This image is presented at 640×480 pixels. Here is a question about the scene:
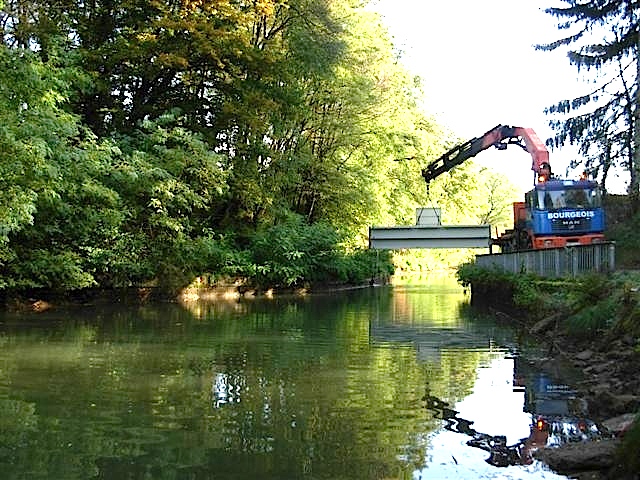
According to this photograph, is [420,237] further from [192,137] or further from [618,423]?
[618,423]

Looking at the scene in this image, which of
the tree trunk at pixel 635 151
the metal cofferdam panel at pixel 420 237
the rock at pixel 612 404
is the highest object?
the tree trunk at pixel 635 151

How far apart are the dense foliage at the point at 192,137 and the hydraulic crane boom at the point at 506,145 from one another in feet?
18.2

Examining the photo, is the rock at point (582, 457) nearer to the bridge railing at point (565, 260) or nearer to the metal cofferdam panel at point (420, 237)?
the bridge railing at point (565, 260)

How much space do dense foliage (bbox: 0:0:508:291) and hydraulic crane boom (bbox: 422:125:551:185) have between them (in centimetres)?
555

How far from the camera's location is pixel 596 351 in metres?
11.5

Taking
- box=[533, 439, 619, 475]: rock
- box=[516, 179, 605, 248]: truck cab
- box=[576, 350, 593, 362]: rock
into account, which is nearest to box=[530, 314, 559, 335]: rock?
box=[576, 350, 593, 362]: rock

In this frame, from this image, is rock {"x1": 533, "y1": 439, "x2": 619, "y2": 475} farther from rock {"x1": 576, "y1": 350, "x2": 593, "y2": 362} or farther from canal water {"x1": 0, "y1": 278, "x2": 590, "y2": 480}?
rock {"x1": 576, "y1": 350, "x2": 593, "y2": 362}

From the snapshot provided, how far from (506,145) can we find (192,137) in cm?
1277

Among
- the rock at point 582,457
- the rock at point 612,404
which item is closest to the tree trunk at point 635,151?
the rock at point 612,404

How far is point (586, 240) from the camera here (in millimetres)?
25766

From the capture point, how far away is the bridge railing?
53.7 ft

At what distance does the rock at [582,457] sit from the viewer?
5.79 metres

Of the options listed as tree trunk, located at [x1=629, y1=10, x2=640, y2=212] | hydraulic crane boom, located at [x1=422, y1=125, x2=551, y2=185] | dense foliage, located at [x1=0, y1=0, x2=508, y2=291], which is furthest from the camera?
hydraulic crane boom, located at [x1=422, y1=125, x2=551, y2=185]

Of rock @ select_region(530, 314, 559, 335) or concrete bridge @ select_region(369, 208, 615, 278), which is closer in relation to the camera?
rock @ select_region(530, 314, 559, 335)
